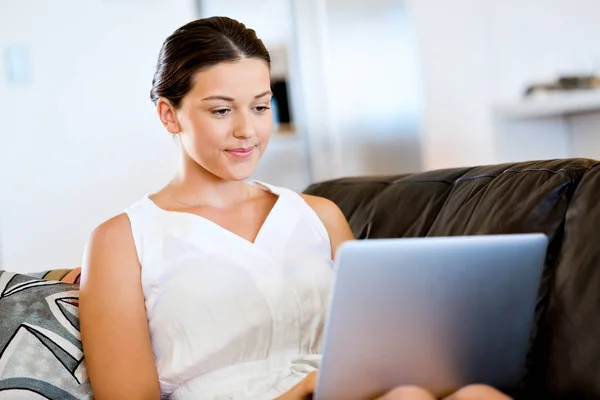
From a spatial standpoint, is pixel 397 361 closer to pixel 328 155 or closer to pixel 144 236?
pixel 144 236

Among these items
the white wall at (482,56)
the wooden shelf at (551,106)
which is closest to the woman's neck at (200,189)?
the wooden shelf at (551,106)

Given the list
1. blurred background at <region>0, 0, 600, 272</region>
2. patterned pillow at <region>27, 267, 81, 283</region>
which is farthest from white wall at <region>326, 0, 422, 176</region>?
patterned pillow at <region>27, 267, 81, 283</region>

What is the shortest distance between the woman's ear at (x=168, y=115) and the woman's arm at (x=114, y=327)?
235mm

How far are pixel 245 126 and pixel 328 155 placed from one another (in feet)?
8.83

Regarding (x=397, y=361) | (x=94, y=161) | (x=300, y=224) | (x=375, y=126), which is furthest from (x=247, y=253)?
(x=375, y=126)

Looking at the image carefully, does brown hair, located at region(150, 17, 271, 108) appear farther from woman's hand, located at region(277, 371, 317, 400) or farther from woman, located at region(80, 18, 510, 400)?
woman's hand, located at region(277, 371, 317, 400)

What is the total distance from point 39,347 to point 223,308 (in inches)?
12.4

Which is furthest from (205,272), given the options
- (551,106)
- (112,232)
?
(551,106)

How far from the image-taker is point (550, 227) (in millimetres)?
1416

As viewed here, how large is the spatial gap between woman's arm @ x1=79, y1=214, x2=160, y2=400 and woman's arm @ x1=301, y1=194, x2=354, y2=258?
0.40 meters

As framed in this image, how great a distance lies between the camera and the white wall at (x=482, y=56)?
13.3 feet

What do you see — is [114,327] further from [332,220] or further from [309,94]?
[309,94]

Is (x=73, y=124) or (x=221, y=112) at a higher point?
(x=221, y=112)

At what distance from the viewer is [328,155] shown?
423cm
